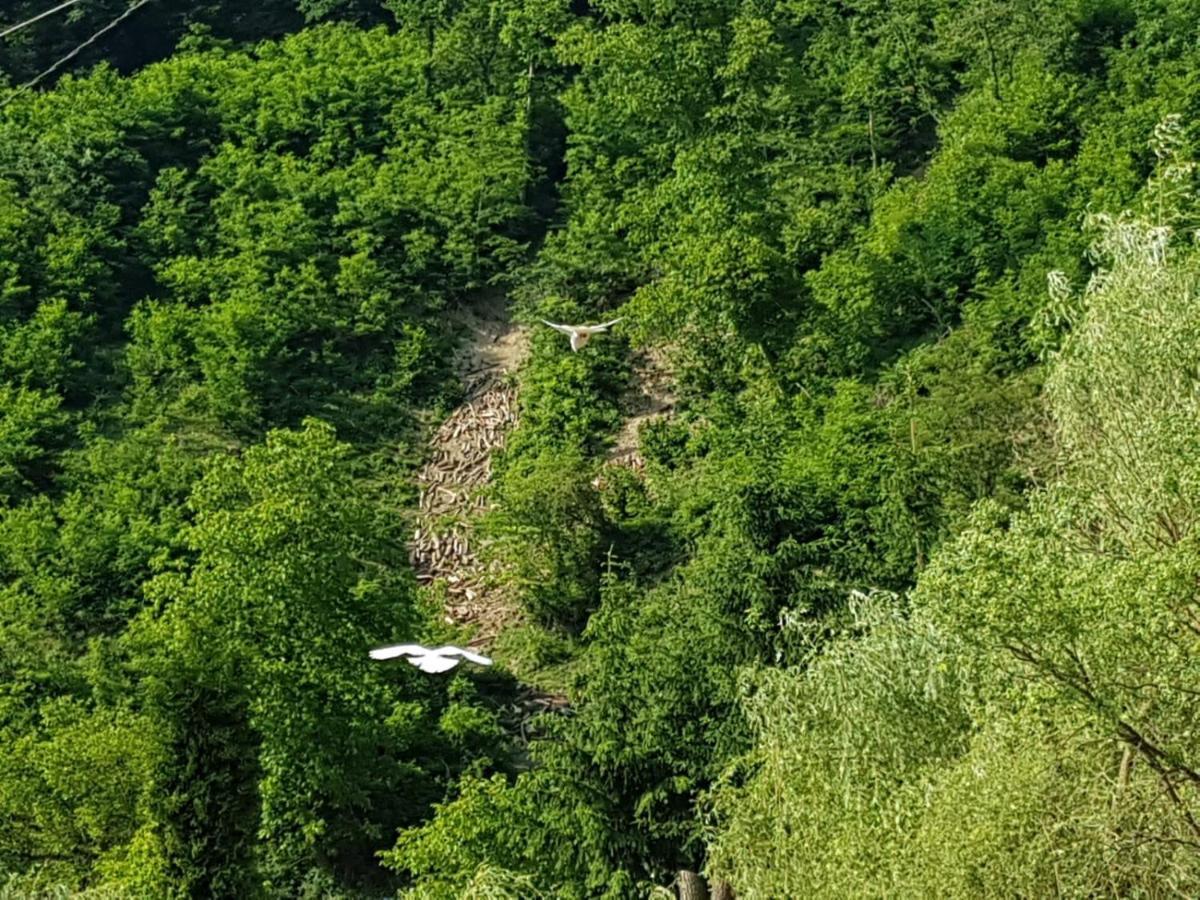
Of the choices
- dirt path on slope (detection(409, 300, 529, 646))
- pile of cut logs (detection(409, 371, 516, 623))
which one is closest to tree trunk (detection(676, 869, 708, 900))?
dirt path on slope (detection(409, 300, 529, 646))

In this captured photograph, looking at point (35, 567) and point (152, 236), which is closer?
point (35, 567)

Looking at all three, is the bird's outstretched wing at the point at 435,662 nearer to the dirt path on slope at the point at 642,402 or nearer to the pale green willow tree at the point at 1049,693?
the pale green willow tree at the point at 1049,693

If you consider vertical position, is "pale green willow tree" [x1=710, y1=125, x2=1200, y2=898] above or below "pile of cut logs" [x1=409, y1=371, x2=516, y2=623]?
above

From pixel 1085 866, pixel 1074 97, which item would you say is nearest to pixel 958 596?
pixel 1085 866

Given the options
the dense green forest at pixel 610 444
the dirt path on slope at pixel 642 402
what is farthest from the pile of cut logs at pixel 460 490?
the dirt path on slope at pixel 642 402

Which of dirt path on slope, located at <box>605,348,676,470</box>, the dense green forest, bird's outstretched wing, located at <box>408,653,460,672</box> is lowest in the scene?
dirt path on slope, located at <box>605,348,676,470</box>

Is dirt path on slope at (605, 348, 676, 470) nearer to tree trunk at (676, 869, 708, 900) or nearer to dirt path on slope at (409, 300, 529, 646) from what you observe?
dirt path on slope at (409, 300, 529, 646)

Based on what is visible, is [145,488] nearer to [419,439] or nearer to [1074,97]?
[419,439]
